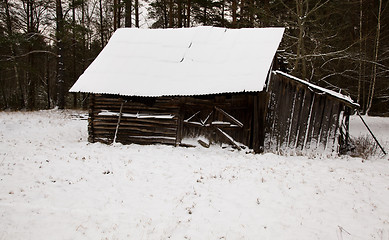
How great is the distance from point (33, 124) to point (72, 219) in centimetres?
1045

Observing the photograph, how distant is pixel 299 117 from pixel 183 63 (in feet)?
17.4

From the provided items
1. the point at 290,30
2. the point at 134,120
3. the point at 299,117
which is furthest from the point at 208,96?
the point at 290,30

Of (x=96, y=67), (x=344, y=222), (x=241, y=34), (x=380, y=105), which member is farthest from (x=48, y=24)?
(x=380, y=105)

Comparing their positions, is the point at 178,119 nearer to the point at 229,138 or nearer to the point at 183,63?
the point at 229,138

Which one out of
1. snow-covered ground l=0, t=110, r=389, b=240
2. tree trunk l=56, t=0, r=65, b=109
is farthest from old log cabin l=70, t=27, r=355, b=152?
tree trunk l=56, t=0, r=65, b=109

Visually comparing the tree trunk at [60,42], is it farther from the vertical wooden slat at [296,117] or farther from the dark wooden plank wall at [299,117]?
the vertical wooden slat at [296,117]

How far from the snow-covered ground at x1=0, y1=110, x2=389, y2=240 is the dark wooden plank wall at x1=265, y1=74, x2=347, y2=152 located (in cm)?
101

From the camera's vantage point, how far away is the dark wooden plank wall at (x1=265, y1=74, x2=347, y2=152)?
29.8 feet

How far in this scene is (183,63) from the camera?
1070 centimetres

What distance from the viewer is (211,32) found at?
1205cm

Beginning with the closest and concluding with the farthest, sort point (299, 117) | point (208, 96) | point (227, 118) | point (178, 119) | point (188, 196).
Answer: point (188, 196) → point (299, 117) → point (227, 118) → point (208, 96) → point (178, 119)

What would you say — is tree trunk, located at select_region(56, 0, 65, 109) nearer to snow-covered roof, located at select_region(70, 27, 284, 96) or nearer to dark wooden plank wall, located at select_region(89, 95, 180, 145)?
snow-covered roof, located at select_region(70, 27, 284, 96)

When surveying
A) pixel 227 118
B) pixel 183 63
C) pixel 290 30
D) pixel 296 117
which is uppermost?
pixel 290 30

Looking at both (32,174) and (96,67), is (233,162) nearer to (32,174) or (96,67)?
(32,174)
